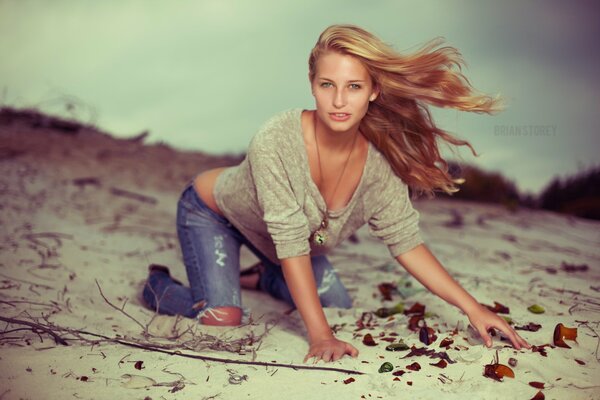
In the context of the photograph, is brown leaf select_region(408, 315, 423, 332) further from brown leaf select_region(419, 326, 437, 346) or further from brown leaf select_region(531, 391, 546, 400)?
brown leaf select_region(531, 391, 546, 400)

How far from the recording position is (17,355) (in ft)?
7.43

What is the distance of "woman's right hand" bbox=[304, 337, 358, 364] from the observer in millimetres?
2395

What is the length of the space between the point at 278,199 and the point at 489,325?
1064mm

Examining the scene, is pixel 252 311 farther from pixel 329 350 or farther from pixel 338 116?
pixel 338 116

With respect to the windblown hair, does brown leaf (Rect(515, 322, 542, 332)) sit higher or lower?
lower

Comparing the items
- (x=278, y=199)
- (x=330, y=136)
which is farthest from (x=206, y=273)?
(x=330, y=136)

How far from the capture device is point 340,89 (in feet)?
8.20

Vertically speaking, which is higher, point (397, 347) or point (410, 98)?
point (410, 98)

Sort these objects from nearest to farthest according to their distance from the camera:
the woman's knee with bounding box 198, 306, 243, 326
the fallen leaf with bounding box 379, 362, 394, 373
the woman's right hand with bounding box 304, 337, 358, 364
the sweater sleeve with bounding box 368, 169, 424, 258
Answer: the fallen leaf with bounding box 379, 362, 394, 373
the woman's right hand with bounding box 304, 337, 358, 364
the sweater sleeve with bounding box 368, 169, 424, 258
the woman's knee with bounding box 198, 306, 243, 326

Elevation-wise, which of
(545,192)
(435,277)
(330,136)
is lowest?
(545,192)

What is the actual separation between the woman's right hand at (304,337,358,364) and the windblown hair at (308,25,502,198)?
92cm

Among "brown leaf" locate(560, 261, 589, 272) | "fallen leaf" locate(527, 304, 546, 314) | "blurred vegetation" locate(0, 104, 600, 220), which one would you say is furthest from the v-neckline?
"blurred vegetation" locate(0, 104, 600, 220)

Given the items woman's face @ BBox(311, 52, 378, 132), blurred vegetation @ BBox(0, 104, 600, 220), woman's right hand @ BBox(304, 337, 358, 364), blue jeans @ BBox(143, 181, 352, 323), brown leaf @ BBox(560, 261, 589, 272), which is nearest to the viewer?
woman's right hand @ BBox(304, 337, 358, 364)

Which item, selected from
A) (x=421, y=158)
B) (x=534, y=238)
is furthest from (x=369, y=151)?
(x=534, y=238)
